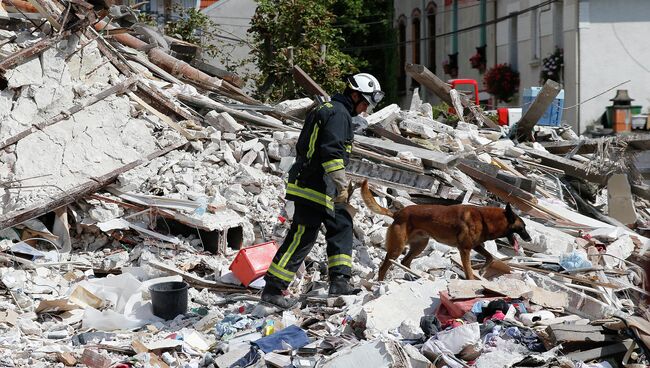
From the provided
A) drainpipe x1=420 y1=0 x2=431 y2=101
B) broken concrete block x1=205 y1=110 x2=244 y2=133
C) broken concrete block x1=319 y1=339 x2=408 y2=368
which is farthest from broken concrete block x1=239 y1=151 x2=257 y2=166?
drainpipe x1=420 y1=0 x2=431 y2=101

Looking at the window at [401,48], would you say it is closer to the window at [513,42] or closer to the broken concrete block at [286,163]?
the window at [513,42]

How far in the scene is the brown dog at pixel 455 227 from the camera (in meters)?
7.72

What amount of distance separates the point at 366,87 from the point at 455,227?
1386mm

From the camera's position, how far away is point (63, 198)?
8.96 meters

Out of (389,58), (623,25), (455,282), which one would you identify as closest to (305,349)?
(455,282)

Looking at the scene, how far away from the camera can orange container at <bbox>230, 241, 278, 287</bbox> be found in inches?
315

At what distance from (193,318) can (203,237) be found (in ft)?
5.71

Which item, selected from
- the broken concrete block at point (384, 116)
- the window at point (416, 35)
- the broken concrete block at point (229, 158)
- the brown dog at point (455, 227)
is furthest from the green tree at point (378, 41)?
the brown dog at point (455, 227)

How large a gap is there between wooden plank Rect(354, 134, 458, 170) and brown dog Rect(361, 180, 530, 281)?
6.79ft

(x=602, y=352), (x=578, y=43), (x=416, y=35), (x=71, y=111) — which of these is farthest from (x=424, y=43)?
(x=602, y=352)

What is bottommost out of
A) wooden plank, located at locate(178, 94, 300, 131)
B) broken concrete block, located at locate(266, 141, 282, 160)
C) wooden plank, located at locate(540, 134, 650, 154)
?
wooden plank, located at locate(540, 134, 650, 154)

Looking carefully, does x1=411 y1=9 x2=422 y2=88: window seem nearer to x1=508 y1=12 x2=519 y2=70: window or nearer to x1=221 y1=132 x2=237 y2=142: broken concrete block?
x1=508 y1=12 x2=519 y2=70: window

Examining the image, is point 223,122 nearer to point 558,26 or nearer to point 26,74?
point 26,74

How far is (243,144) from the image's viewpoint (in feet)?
33.3
